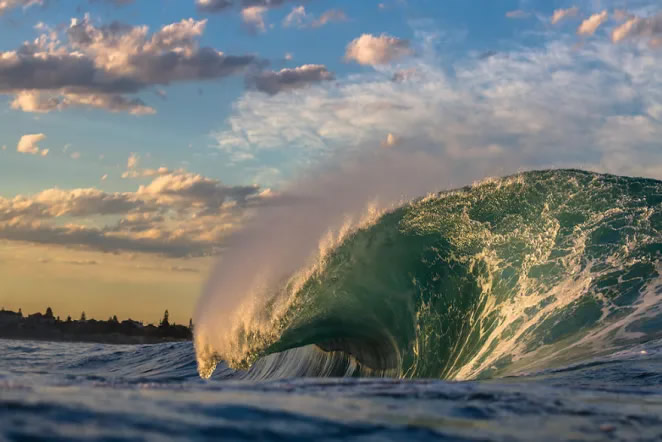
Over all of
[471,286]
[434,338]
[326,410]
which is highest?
[471,286]

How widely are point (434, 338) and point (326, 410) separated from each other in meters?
9.14

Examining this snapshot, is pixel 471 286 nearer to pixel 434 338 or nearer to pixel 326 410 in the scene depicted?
pixel 434 338

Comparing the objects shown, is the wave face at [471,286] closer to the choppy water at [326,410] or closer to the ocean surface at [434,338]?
the ocean surface at [434,338]

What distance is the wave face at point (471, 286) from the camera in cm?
1196

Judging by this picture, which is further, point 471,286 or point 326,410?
point 471,286

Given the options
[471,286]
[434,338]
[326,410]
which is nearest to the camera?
[326,410]

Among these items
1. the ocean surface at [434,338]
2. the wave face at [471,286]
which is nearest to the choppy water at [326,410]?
the ocean surface at [434,338]

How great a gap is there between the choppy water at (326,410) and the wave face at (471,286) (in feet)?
16.5

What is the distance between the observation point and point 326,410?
4.81 m

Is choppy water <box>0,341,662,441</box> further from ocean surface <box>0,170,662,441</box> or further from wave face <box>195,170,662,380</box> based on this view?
wave face <box>195,170,662,380</box>

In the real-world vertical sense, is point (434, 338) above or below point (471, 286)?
below

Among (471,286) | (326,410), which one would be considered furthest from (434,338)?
(326,410)

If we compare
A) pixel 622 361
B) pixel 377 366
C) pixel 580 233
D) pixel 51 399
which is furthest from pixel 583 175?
pixel 51 399

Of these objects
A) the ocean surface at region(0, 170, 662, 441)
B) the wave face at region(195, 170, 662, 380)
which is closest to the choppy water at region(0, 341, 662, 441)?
the ocean surface at region(0, 170, 662, 441)
